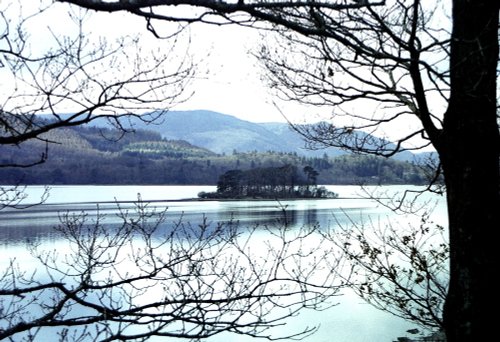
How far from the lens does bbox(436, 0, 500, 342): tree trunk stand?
11.0 feet

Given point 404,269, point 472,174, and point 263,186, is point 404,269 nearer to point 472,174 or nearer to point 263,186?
point 472,174

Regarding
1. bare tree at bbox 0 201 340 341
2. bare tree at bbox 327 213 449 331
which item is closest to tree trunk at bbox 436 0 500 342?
bare tree at bbox 0 201 340 341

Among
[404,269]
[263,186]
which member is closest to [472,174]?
[404,269]

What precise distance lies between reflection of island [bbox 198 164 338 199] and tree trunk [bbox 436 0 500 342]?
66957mm

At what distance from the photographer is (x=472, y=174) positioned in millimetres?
3510

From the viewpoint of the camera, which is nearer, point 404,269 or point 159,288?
point 404,269

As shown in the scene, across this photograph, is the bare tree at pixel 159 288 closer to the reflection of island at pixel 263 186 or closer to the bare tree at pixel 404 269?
the bare tree at pixel 404 269

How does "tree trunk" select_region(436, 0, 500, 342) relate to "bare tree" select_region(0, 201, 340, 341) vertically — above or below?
above

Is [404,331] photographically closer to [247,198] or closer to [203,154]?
[247,198]

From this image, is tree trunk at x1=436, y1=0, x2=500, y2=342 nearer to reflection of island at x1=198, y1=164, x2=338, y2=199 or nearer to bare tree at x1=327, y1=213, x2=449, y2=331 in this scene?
bare tree at x1=327, y1=213, x2=449, y2=331

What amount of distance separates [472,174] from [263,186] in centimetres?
7009

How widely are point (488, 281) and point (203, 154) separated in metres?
160

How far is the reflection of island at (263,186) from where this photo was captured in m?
72.1

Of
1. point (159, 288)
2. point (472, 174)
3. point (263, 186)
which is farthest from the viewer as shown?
point (263, 186)
